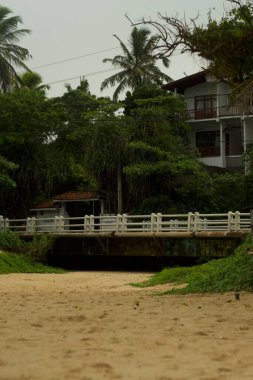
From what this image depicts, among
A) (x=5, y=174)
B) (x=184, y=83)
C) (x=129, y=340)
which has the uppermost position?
(x=184, y=83)

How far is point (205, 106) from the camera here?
44250 mm

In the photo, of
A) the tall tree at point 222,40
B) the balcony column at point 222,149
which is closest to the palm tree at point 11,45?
the balcony column at point 222,149

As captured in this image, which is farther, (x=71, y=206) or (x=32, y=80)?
(x=32, y=80)

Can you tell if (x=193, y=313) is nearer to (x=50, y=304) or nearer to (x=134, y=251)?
(x=50, y=304)

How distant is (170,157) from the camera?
33.6m

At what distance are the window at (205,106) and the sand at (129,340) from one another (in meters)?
32.7

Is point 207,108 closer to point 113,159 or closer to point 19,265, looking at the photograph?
point 113,159

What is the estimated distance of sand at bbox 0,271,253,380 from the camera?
5.43 m

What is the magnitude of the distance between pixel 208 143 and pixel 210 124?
1.54 metres

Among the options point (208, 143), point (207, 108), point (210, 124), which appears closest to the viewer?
point (207, 108)

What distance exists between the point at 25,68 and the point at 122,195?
15742mm

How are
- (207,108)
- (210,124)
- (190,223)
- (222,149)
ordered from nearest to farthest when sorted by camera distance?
(190,223) < (222,149) < (207,108) < (210,124)

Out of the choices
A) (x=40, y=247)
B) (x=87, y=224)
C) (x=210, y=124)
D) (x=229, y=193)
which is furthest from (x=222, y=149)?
(x=40, y=247)

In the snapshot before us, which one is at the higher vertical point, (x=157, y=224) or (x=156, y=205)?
(x=156, y=205)
